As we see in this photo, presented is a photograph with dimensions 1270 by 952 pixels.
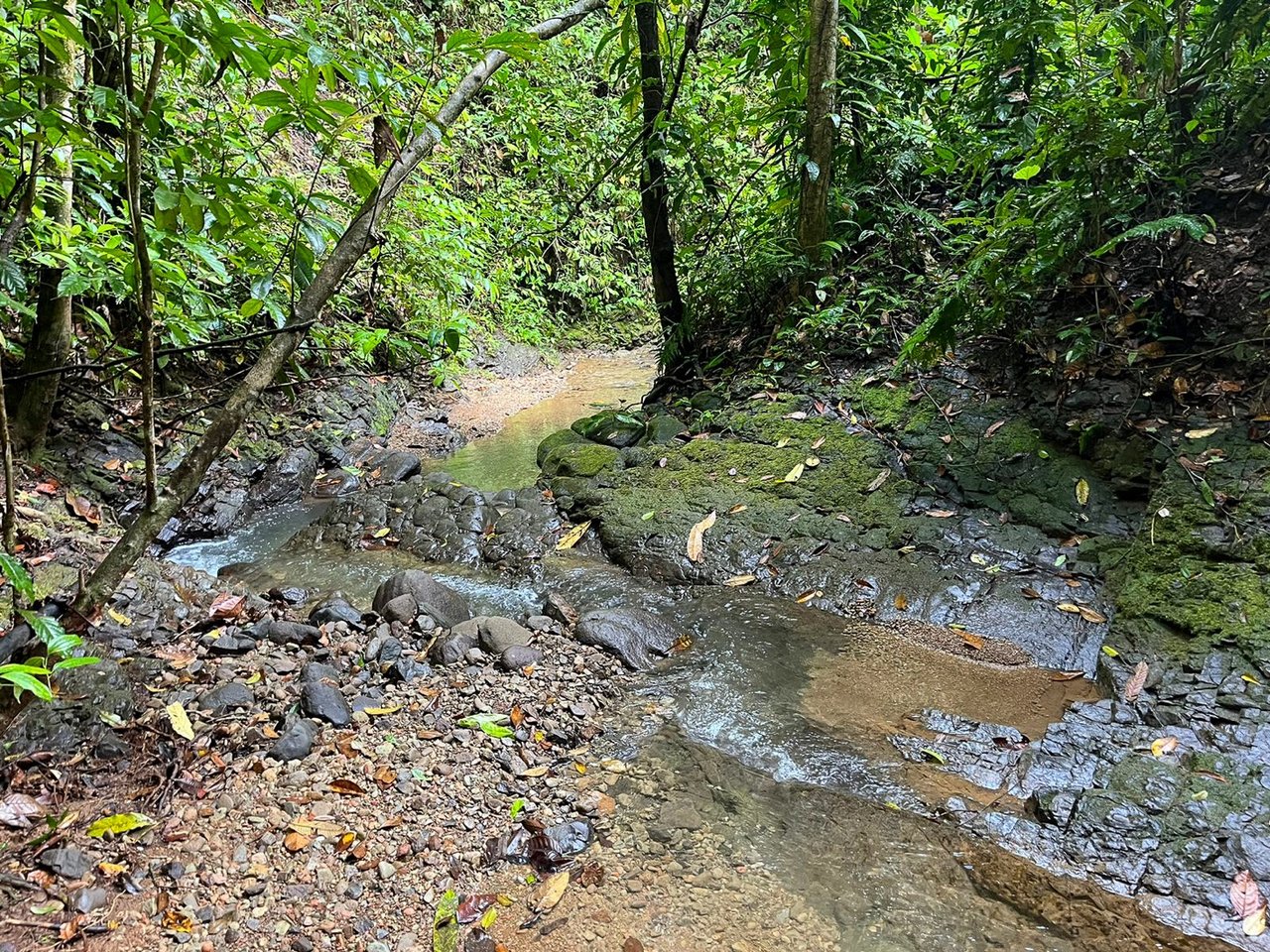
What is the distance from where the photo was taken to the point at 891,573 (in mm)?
4230

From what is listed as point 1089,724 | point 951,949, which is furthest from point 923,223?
point 951,949

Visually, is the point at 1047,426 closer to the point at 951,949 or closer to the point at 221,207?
the point at 951,949

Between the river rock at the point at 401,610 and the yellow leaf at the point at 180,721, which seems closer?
the yellow leaf at the point at 180,721

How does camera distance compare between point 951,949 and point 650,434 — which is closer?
point 951,949

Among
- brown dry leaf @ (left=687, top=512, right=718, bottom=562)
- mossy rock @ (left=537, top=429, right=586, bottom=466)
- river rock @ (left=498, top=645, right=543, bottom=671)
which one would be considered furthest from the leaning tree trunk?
mossy rock @ (left=537, top=429, right=586, bottom=466)

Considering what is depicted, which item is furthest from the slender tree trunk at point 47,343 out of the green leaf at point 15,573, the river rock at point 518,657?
the river rock at point 518,657

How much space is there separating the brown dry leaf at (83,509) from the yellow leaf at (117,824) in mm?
3303

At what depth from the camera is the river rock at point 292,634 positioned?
3.75 m

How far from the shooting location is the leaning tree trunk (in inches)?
79.0

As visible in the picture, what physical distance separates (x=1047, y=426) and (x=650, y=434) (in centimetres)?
322

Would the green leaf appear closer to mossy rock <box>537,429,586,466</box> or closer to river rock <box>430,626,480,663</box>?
river rock <box>430,626,480,663</box>

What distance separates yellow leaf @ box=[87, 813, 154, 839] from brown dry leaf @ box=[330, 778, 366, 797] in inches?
23.6

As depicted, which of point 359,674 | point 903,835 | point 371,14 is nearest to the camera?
point 903,835

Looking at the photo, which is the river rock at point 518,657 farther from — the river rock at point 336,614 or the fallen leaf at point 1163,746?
the fallen leaf at point 1163,746
